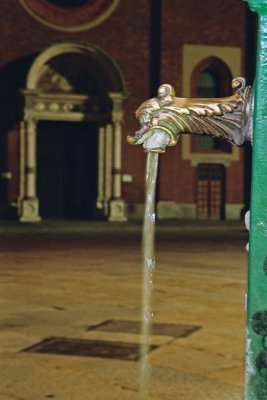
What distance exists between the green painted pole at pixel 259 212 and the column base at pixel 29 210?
83.9 feet

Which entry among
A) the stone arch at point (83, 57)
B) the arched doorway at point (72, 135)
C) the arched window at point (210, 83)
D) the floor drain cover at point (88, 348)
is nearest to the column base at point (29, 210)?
the arched doorway at point (72, 135)

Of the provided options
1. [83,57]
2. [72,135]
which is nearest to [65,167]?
[72,135]

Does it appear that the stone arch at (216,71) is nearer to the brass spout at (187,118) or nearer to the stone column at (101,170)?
the stone column at (101,170)

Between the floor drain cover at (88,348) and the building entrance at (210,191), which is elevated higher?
the building entrance at (210,191)

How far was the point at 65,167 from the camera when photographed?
102 ft

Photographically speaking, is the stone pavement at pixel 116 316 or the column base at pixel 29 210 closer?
the stone pavement at pixel 116 316

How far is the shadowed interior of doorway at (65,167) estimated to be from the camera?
101 ft

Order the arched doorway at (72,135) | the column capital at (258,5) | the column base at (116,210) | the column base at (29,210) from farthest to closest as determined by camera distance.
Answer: the column base at (116,210) → the arched doorway at (72,135) → the column base at (29,210) → the column capital at (258,5)

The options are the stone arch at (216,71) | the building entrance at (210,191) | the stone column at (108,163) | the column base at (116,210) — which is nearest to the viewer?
the column base at (116,210)

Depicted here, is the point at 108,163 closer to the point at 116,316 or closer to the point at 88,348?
the point at 116,316

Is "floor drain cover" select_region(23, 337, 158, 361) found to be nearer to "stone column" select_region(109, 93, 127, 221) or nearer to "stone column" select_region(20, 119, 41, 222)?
"stone column" select_region(20, 119, 41, 222)

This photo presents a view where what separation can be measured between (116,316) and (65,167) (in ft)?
76.2

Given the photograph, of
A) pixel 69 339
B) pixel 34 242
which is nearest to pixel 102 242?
pixel 34 242

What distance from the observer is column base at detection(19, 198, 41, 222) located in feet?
89.9
